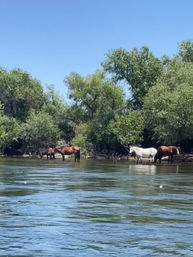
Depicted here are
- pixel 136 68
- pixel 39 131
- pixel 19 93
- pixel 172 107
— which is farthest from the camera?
pixel 19 93

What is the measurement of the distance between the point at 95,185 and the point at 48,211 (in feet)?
31.4

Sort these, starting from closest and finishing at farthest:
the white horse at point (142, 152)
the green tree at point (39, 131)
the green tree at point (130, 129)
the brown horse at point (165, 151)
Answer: the brown horse at point (165, 151), the white horse at point (142, 152), the green tree at point (130, 129), the green tree at point (39, 131)

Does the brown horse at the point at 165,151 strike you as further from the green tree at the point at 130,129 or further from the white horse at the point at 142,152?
the green tree at the point at 130,129

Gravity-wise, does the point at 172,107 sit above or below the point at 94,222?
above

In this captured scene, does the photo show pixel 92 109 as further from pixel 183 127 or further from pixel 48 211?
pixel 48 211

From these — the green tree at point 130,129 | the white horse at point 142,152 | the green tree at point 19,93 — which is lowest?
the white horse at point 142,152

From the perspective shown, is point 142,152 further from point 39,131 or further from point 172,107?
Answer: point 39,131

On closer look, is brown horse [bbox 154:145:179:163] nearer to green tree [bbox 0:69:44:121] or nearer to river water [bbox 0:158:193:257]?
river water [bbox 0:158:193:257]

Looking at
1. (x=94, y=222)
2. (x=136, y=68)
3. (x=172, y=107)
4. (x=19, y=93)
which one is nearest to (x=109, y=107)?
(x=136, y=68)

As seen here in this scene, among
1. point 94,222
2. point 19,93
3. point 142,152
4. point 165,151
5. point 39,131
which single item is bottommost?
point 94,222

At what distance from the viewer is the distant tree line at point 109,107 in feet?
214

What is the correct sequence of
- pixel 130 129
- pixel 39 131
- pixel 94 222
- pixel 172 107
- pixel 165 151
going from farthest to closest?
pixel 39 131, pixel 130 129, pixel 172 107, pixel 165 151, pixel 94 222

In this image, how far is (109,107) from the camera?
3381 inches

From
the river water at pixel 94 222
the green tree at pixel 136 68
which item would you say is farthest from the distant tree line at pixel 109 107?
the river water at pixel 94 222
